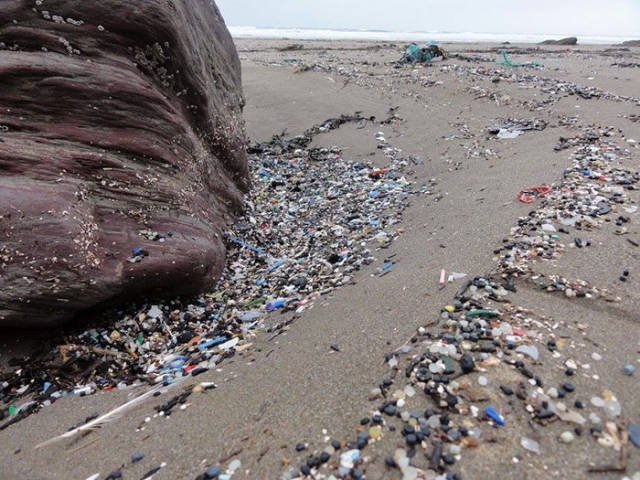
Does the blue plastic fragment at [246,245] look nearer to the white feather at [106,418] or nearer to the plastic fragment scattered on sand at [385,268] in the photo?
the plastic fragment scattered on sand at [385,268]

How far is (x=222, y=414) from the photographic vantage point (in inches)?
99.5

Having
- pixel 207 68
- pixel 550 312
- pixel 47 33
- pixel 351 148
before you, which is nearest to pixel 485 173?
pixel 351 148

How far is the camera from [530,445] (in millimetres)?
1954

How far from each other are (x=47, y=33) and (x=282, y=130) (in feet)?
18.5

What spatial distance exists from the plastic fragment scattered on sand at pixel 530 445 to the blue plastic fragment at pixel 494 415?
0.35ft

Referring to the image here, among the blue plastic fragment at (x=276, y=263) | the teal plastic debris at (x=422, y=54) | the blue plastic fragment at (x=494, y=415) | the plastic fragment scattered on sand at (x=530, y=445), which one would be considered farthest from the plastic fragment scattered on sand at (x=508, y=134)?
the teal plastic debris at (x=422, y=54)

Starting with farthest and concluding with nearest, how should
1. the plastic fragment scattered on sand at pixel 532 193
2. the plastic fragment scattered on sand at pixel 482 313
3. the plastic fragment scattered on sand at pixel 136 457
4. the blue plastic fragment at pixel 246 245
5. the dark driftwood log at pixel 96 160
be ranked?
the blue plastic fragment at pixel 246 245 → the plastic fragment scattered on sand at pixel 532 193 → the dark driftwood log at pixel 96 160 → the plastic fragment scattered on sand at pixel 482 313 → the plastic fragment scattered on sand at pixel 136 457

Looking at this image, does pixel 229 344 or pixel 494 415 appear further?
pixel 229 344

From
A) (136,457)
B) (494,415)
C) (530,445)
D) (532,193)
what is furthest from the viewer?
(532,193)

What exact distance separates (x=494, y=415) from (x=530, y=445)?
0.19m

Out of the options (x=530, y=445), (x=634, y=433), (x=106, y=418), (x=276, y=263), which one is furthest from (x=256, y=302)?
(x=634, y=433)

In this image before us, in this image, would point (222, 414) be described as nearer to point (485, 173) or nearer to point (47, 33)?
point (47, 33)

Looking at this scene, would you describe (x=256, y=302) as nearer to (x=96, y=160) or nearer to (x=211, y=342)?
(x=211, y=342)

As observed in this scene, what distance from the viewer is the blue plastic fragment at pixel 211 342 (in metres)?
3.47
